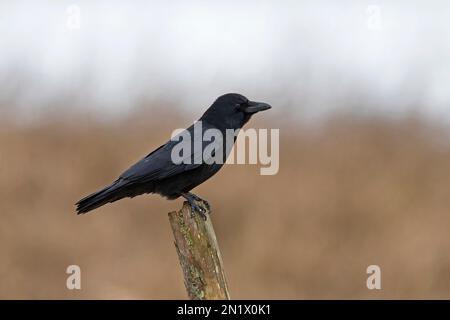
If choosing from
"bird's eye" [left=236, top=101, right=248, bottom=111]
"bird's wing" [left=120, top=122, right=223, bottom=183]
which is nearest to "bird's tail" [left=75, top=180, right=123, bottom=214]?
"bird's wing" [left=120, top=122, right=223, bottom=183]

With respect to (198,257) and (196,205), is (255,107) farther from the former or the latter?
(198,257)

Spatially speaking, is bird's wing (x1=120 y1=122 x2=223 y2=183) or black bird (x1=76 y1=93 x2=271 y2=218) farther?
bird's wing (x1=120 y1=122 x2=223 y2=183)

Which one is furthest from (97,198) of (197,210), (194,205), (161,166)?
(197,210)

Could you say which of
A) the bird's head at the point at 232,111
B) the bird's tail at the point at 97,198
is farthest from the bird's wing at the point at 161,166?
the bird's head at the point at 232,111

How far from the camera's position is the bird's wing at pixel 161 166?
289 inches

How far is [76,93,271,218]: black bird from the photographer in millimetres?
7195

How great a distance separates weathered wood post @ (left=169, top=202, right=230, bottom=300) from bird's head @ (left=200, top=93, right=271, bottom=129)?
5.45 ft

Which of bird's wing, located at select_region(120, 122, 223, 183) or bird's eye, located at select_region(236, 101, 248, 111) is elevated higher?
bird's eye, located at select_region(236, 101, 248, 111)

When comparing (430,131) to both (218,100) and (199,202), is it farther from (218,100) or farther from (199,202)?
(199,202)

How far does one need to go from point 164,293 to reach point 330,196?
204 centimetres

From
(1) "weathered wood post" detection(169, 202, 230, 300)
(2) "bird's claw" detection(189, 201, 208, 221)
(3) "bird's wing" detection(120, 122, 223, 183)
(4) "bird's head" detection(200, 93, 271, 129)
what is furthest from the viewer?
(4) "bird's head" detection(200, 93, 271, 129)

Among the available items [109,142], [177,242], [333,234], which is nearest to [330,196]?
[333,234]

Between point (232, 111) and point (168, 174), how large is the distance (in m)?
0.97

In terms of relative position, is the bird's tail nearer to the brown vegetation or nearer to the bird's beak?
the bird's beak
